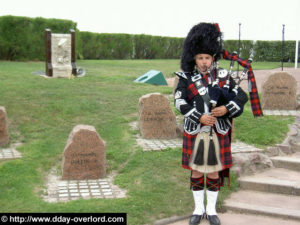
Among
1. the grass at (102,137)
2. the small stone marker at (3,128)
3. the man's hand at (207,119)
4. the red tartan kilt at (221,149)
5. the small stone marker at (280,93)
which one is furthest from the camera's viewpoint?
the small stone marker at (280,93)

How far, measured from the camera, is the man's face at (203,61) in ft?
14.1

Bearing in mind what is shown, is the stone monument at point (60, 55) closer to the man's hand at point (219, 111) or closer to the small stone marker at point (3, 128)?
the small stone marker at point (3, 128)

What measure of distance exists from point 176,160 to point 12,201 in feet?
7.74

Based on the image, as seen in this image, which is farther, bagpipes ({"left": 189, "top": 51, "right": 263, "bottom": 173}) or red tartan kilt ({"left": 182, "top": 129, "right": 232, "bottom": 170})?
red tartan kilt ({"left": 182, "top": 129, "right": 232, "bottom": 170})

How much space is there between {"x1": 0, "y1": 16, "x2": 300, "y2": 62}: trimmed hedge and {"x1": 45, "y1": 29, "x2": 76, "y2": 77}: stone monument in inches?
201

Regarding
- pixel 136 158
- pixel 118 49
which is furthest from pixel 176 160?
pixel 118 49

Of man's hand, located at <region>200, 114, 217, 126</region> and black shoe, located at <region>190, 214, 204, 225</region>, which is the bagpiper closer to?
man's hand, located at <region>200, 114, 217, 126</region>

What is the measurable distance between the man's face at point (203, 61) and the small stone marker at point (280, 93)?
5.06m

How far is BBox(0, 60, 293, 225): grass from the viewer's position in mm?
4883

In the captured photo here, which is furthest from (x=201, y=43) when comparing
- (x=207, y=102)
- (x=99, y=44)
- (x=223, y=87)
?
(x=99, y=44)

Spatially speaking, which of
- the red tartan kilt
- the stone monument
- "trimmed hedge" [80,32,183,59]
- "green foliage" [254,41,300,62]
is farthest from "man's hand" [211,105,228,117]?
"green foliage" [254,41,300,62]

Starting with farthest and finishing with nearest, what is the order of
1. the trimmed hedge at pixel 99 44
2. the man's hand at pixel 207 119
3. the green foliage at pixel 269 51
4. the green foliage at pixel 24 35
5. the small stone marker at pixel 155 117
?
the green foliage at pixel 269 51, the trimmed hedge at pixel 99 44, the green foliage at pixel 24 35, the small stone marker at pixel 155 117, the man's hand at pixel 207 119

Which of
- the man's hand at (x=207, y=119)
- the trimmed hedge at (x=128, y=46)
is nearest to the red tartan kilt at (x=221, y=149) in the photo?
the man's hand at (x=207, y=119)

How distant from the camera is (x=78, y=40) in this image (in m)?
21.0
